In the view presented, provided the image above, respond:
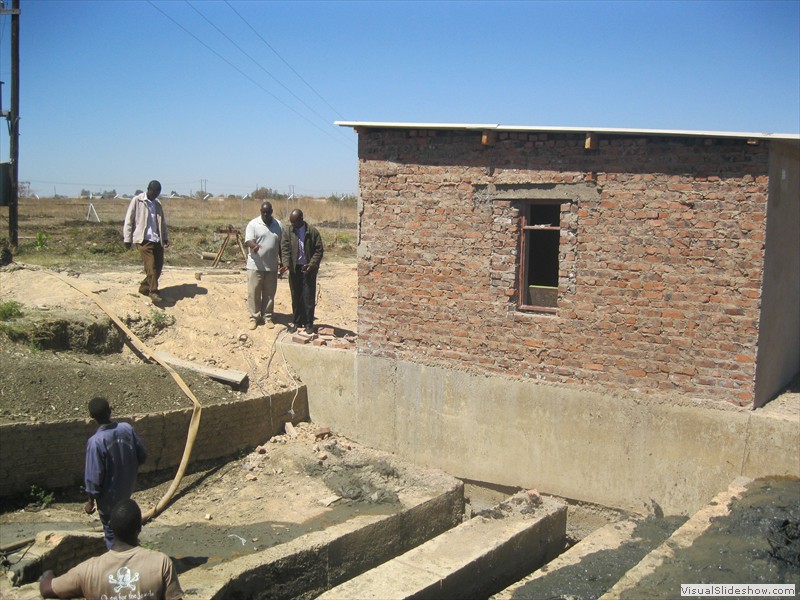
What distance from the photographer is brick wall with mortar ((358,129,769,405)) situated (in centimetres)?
768

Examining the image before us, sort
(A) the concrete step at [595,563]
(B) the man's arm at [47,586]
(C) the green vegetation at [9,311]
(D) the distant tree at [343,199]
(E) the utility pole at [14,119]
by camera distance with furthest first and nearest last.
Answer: (D) the distant tree at [343,199] < (E) the utility pole at [14,119] < (C) the green vegetation at [9,311] < (A) the concrete step at [595,563] < (B) the man's arm at [47,586]

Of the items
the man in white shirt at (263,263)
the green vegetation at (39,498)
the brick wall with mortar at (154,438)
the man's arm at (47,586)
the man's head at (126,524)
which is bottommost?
the green vegetation at (39,498)

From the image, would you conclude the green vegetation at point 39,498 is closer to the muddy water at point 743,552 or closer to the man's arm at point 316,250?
the man's arm at point 316,250

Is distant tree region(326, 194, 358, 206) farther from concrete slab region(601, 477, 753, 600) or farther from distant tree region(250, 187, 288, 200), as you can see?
concrete slab region(601, 477, 753, 600)

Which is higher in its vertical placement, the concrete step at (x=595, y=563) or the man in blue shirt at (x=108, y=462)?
the man in blue shirt at (x=108, y=462)

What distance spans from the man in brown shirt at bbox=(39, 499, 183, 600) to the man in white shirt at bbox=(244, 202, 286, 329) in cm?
740

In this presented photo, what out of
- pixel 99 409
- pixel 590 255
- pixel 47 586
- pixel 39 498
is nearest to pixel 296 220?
pixel 590 255

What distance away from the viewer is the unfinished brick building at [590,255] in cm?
767

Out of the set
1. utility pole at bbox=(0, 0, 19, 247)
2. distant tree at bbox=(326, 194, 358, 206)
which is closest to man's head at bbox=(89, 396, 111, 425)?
utility pole at bbox=(0, 0, 19, 247)

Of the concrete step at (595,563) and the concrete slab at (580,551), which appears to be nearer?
the concrete step at (595,563)

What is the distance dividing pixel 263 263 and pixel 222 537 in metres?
4.81

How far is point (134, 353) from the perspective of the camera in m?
10.3

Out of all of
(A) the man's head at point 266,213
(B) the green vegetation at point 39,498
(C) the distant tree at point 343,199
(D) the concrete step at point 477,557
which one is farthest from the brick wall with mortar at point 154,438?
(C) the distant tree at point 343,199

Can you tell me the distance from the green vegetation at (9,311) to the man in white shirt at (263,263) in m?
3.17
